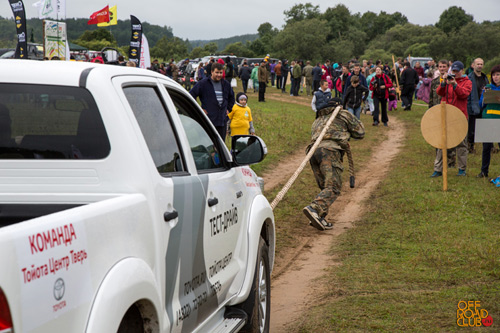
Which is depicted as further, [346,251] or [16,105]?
[346,251]

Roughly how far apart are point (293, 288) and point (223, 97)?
582 cm

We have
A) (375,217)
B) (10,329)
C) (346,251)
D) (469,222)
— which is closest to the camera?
(10,329)

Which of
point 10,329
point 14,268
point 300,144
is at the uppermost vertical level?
point 14,268

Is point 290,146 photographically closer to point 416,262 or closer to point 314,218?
point 314,218

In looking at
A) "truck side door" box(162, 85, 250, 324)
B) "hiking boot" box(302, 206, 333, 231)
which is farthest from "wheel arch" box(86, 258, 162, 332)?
"hiking boot" box(302, 206, 333, 231)

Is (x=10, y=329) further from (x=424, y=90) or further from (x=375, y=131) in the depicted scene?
(x=424, y=90)

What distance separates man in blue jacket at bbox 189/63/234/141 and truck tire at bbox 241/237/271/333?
6.83 metres

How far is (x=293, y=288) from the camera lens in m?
6.81

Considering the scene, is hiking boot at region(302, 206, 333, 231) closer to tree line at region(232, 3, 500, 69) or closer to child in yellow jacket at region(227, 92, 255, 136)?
child in yellow jacket at region(227, 92, 255, 136)

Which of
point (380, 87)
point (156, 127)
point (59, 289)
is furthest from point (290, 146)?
point (59, 289)

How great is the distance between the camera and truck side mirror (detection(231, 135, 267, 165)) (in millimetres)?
4680

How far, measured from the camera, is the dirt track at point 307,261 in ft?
20.2

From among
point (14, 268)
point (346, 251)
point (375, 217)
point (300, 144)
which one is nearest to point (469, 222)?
point (375, 217)

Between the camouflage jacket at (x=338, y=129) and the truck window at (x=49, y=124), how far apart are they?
6552 mm
